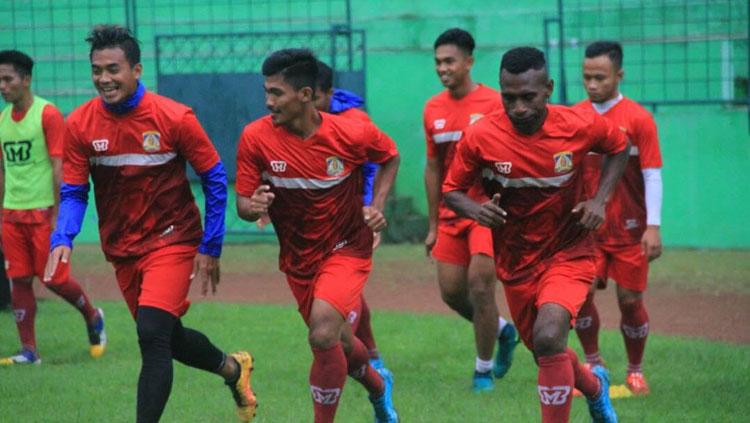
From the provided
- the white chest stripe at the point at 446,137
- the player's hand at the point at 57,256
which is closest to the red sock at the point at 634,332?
the white chest stripe at the point at 446,137

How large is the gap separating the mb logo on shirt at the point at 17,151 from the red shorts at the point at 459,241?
3.58m

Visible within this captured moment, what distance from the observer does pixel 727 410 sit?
8.34 m

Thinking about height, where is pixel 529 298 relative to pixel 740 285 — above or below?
above

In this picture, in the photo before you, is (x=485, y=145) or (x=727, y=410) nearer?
(x=485, y=145)

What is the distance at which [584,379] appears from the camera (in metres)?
7.46

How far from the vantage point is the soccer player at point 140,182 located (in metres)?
7.60

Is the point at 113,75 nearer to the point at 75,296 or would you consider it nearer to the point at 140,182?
the point at 140,182

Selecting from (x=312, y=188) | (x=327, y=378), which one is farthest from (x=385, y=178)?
(x=327, y=378)

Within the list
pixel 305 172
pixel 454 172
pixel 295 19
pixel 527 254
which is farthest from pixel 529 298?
pixel 295 19

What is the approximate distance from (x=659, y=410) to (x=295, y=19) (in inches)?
439

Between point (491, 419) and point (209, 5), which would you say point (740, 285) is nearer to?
point (491, 419)

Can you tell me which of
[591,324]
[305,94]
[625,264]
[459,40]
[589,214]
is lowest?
[591,324]

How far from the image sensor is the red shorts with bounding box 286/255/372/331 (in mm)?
7445

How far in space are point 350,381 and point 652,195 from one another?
2585 mm
